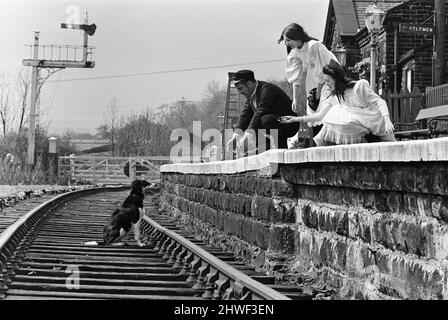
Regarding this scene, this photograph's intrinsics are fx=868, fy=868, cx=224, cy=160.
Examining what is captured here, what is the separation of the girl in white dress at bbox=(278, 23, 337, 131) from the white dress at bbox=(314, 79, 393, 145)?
1555 mm

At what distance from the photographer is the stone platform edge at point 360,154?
4.36 m

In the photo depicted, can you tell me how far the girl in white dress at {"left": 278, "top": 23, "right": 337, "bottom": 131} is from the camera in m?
8.64

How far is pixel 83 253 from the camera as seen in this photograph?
9.73m

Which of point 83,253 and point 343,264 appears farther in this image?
point 83,253

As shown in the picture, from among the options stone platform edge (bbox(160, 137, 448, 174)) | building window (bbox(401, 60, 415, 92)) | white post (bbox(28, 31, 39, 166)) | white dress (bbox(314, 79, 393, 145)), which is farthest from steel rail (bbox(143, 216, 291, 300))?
white post (bbox(28, 31, 39, 166))

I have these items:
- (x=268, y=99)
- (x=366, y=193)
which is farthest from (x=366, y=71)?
(x=366, y=193)

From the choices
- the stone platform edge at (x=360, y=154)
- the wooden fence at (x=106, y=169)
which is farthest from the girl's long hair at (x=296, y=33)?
the wooden fence at (x=106, y=169)

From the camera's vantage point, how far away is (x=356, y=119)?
21.5ft

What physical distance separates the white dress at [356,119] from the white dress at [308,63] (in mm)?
1744

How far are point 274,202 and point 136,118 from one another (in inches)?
2655

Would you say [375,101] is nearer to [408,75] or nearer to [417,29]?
[417,29]

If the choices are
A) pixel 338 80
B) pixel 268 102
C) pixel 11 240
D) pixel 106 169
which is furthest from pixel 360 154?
pixel 106 169

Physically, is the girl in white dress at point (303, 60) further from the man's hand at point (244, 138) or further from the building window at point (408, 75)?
the building window at point (408, 75)
